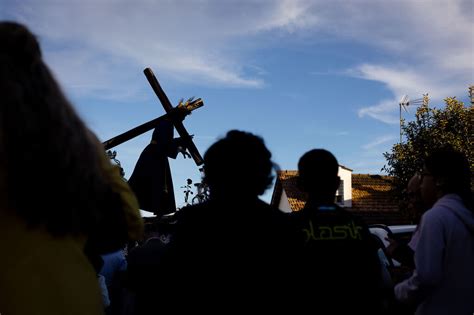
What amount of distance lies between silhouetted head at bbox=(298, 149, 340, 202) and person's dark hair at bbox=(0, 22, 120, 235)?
5.47ft

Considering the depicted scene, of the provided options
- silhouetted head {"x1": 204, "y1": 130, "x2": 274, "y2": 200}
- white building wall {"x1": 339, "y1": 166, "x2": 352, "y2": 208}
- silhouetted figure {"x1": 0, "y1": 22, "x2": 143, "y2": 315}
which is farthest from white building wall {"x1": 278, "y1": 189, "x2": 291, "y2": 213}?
silhouetted figure {"x1": 0, "y1": 22, "x2": 143, "y2": 315}

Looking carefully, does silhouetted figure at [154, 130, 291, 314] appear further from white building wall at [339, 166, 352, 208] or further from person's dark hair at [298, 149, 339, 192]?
white building wall at [339, 166, 352, 208]

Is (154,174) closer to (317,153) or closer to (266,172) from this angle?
(317,153)

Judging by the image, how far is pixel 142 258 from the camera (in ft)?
10.3

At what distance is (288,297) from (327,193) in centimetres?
90

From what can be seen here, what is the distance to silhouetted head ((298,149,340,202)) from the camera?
3291mm

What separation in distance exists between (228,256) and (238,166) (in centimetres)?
44

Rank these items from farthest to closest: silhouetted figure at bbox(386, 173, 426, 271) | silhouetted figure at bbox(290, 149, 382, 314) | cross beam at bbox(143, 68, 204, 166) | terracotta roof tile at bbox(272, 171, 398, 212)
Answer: terracotta roof tile at bbox(272, 171, 398, 212) < cross beam at bbox(143, 68, 204, 166) < silhouetted figure at bbox(386, 173, 426, 271) < silhouetted figure at bbox(290, 149, 382, 314)

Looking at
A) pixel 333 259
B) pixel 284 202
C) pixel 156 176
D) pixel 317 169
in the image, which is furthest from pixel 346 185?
pixel 333 259

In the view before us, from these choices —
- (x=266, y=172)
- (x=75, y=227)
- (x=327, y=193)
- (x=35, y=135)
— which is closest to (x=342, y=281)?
(x=327, y=193)

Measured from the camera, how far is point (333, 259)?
3025mm

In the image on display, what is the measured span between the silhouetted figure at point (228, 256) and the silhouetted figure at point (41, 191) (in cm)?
67

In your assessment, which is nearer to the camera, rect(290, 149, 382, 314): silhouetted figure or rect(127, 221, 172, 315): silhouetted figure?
rect(127, 221, 172, 315): silhouetted figure

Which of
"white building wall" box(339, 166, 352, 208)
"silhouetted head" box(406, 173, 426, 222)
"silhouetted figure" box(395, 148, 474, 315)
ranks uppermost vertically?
"white building wall" box(339, 166, 352, 208)
